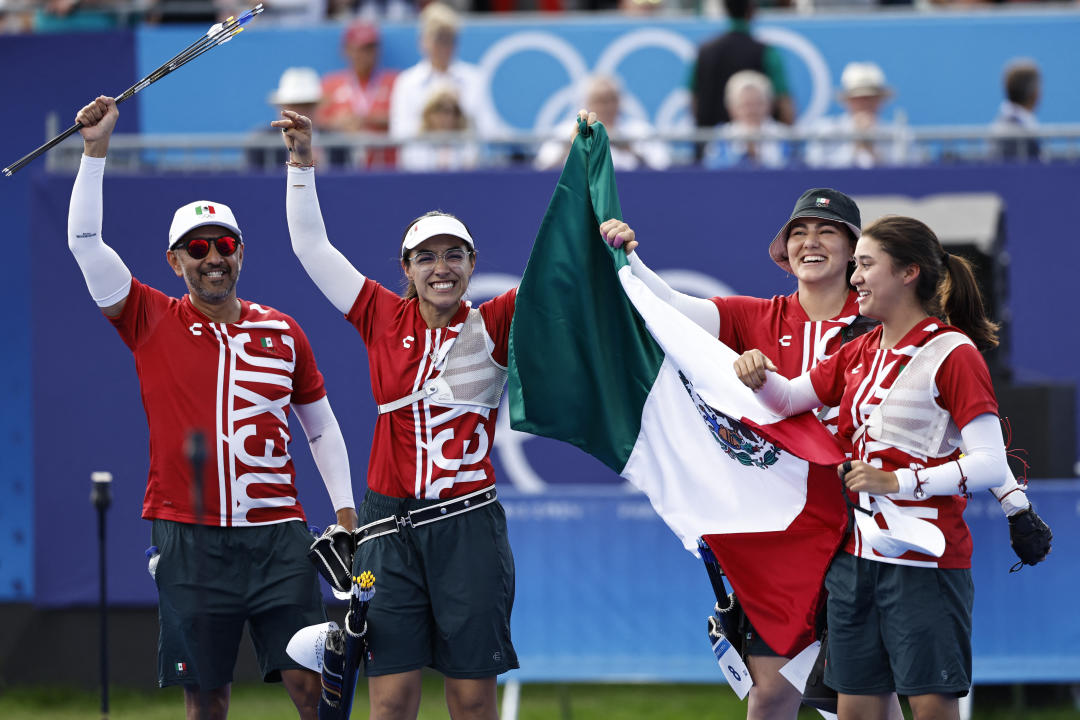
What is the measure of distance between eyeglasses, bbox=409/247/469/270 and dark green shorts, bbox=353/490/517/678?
0.82 m

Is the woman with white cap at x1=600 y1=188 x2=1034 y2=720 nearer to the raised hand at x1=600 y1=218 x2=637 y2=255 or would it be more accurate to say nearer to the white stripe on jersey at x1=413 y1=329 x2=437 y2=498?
the raised hand at x1=600 y1=218 x2=637 y2=255

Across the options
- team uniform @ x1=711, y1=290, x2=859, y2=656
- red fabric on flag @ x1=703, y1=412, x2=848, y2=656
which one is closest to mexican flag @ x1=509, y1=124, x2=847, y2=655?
red fabric on flag @ x1=703, y1=412, x2=848, y2=656

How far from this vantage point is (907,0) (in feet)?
34.7

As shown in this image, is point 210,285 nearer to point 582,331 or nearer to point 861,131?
point 582,331

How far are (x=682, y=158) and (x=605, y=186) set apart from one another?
391cm

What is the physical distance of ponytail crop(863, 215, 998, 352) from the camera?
14.6ft

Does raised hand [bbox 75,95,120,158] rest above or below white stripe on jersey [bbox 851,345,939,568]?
above

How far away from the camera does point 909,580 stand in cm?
435

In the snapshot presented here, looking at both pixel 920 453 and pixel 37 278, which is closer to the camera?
pixel 920 453

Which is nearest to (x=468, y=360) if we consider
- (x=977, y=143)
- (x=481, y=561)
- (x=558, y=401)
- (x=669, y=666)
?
(x=558, y=401)

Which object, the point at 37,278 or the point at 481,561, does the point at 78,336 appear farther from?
the point at 481,561

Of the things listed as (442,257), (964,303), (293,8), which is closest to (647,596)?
(442,257)

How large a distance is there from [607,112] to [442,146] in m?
1.11

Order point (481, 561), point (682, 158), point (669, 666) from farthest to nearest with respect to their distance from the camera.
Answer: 1. point (682, 158)
2. point (669, 666)
3. point (481, 561)
